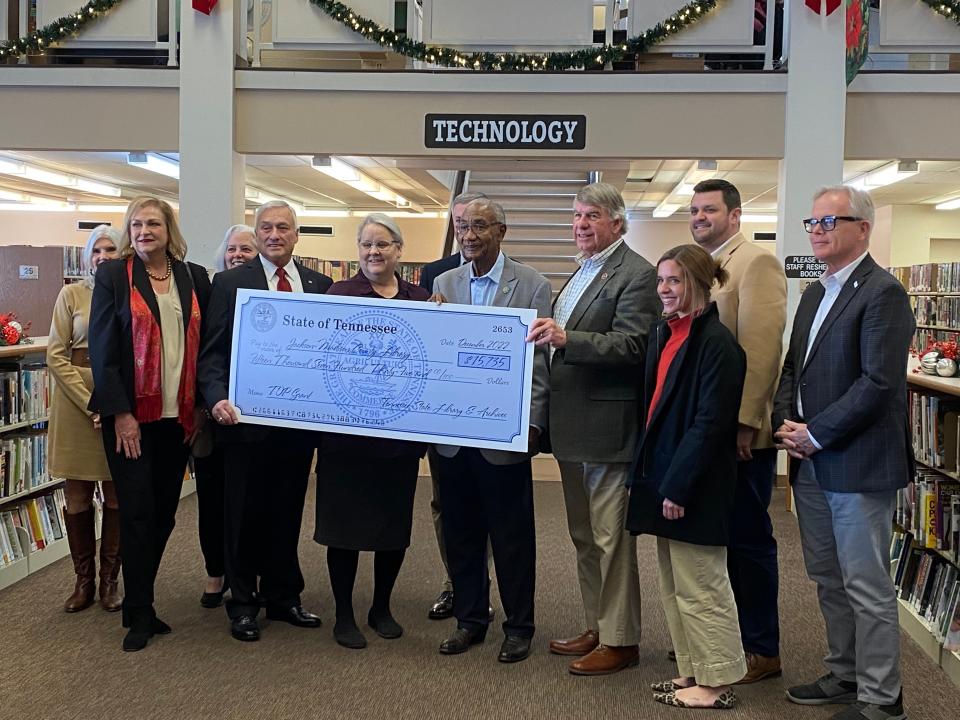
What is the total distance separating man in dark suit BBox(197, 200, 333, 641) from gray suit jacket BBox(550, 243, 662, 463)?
109 cm

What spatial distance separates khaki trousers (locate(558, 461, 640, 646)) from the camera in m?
3.23

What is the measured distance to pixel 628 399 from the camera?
3195 millimetres

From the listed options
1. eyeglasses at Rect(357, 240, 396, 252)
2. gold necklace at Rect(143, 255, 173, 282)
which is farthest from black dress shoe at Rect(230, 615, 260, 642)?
eyeglasses at Rect(357, 240, 396, 252)

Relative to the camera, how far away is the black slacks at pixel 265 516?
142 inches

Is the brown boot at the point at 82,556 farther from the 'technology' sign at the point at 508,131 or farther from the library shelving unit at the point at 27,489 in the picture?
the 'technology' sign at the point at 508,131

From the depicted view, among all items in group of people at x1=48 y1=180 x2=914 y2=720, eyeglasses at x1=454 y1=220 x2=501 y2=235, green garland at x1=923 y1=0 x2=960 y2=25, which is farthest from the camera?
green garland at x1=923 y1=0 x2=960 y2=25

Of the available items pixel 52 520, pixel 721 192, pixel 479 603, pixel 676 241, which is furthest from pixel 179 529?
pixel 676 241

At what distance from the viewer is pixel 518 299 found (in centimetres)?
335

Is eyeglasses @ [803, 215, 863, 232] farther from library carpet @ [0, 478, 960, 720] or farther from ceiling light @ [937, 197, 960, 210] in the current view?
ceiling light @ [937, 197, 960, 210]

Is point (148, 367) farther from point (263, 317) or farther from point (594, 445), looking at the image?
point (594, 445)

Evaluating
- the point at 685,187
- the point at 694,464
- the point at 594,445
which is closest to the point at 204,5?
the point at 594,445

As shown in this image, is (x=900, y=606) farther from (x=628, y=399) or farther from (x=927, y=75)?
(x=927, y=75)

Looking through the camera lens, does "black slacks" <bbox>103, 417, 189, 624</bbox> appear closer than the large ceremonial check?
No

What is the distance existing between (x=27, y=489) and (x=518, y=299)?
290 cm
